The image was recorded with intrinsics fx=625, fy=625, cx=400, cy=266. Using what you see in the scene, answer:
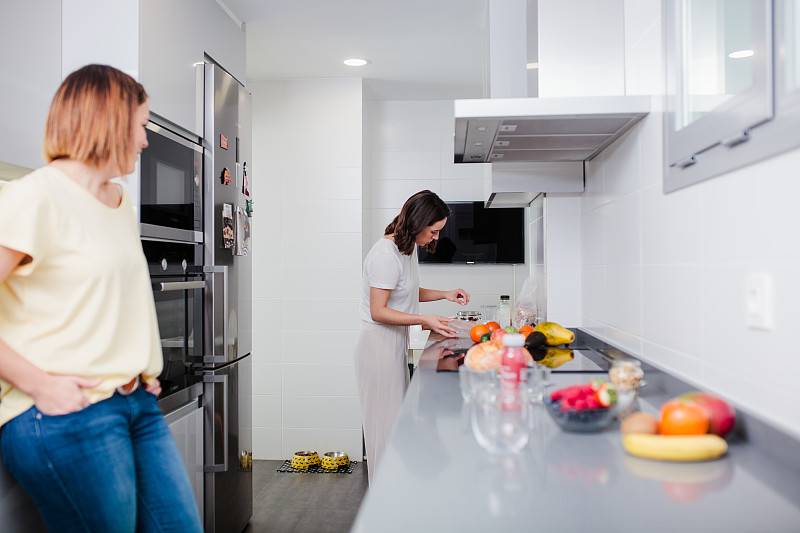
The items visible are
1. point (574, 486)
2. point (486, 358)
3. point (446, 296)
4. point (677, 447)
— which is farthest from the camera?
point (446, 296)

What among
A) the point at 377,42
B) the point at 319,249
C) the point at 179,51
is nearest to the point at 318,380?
the point at 319,249

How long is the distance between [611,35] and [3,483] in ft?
6.61

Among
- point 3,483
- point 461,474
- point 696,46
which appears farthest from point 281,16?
point 461,474

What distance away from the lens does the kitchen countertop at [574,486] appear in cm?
74

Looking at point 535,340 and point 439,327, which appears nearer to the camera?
point 535,340

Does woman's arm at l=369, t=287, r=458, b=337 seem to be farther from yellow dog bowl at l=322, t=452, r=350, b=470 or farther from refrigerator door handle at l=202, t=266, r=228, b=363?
yellow dog bowl at l=322, t=452, r=350, b=470

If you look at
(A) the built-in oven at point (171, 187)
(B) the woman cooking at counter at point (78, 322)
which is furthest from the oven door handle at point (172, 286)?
(B) the woman cooking at counter at point (78, 322)

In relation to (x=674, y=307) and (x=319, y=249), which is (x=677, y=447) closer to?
(x=674, y=307)

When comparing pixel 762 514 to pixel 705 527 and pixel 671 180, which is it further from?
pixel 671 180

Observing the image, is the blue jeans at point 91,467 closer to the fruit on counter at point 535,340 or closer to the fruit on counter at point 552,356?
the fruit on counter at point 552,356

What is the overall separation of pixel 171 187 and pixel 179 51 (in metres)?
0.52

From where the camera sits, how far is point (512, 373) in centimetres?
122

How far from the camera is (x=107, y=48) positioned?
2.00 m

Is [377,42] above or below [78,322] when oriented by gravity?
above
